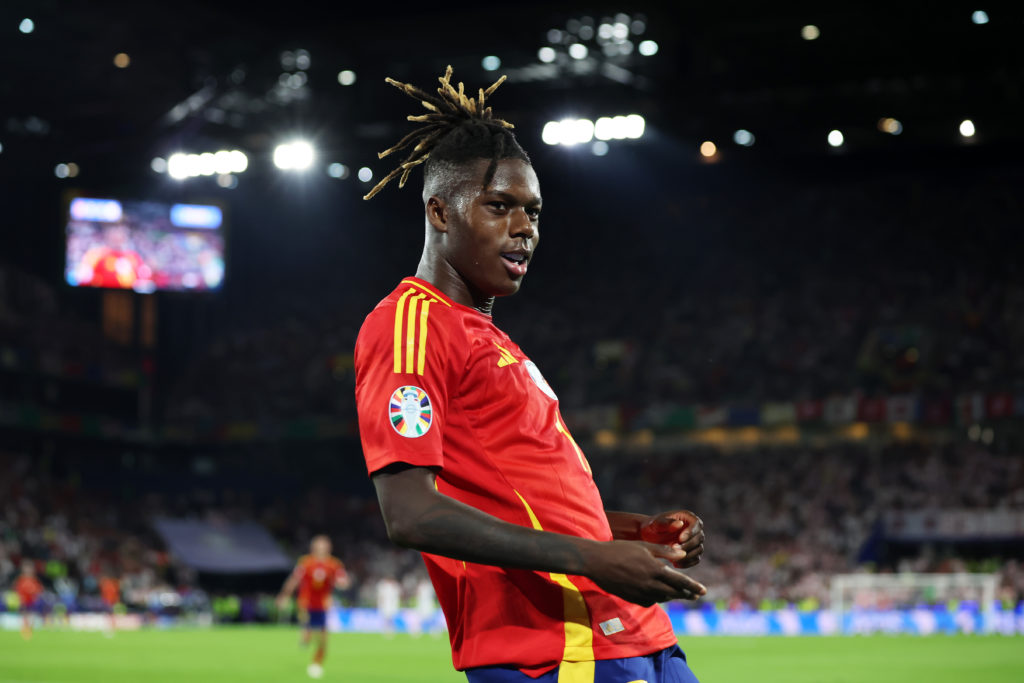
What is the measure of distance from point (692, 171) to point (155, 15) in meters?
21.1

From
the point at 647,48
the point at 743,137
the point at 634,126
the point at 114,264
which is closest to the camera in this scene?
the point at 647,48

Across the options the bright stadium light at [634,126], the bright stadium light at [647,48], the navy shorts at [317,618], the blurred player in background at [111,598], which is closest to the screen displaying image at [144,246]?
the blurred player in background at [111,598]

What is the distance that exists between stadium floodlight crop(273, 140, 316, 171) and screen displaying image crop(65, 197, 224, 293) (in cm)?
936

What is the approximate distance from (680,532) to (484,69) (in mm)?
30583

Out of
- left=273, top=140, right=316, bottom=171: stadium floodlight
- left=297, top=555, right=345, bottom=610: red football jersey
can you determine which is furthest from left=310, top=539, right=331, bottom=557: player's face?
left=273, top=140, right=316, bottom=171: stadium floodlight

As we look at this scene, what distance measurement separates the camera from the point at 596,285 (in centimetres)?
4775

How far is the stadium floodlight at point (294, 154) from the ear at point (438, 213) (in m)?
31.9

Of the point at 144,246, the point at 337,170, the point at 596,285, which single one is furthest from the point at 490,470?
the point at 596,285

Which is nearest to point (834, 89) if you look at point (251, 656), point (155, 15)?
point (155, 15)

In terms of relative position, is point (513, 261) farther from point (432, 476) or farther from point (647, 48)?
point (647, 48)

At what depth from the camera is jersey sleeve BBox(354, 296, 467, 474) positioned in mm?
2930

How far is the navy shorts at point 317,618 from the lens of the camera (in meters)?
19.0

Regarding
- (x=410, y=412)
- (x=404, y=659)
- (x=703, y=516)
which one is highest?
(x=703, y=516)

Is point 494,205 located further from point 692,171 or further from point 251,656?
point 692,171
